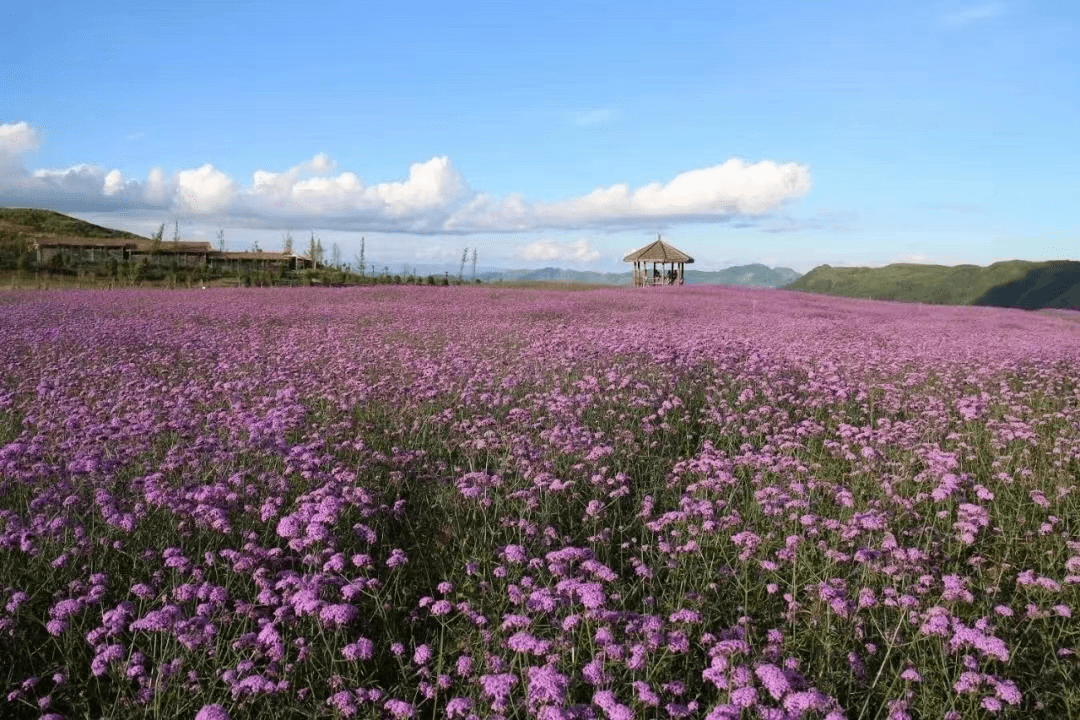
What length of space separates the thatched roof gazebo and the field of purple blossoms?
42.4 m

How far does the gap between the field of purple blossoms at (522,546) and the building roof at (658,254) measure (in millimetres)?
41987

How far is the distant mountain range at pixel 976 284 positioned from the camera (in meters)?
113

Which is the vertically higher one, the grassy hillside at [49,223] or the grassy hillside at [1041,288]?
the grassy hillside at [49,223]

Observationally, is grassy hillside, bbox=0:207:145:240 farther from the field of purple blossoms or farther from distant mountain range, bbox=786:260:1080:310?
distant mountain range, bbox=786:260:1080:310

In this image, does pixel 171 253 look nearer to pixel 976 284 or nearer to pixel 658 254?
pixel 658 254

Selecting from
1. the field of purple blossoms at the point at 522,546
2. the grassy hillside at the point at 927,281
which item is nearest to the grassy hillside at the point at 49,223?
the field of purple blossoms at the point at 522,546

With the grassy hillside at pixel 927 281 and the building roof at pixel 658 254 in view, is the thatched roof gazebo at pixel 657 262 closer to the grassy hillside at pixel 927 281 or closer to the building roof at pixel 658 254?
the building roof at pixel 658 254

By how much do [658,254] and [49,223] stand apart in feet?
302

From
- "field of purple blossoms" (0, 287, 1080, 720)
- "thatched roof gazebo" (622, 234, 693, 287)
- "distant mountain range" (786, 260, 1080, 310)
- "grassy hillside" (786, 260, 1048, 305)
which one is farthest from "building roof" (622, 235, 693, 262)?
"grassy hillside" (786, 260, 1048, 305)

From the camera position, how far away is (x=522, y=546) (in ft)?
14.1

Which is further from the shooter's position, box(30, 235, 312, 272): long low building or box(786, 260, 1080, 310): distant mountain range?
box(786, 260, 1080, 310): distant mountain range

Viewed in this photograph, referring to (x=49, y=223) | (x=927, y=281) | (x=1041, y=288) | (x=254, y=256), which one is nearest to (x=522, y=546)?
(x=254, y=256)

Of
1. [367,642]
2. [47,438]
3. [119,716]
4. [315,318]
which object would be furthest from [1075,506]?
[315,318]

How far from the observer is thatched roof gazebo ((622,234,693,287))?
52188 mm
